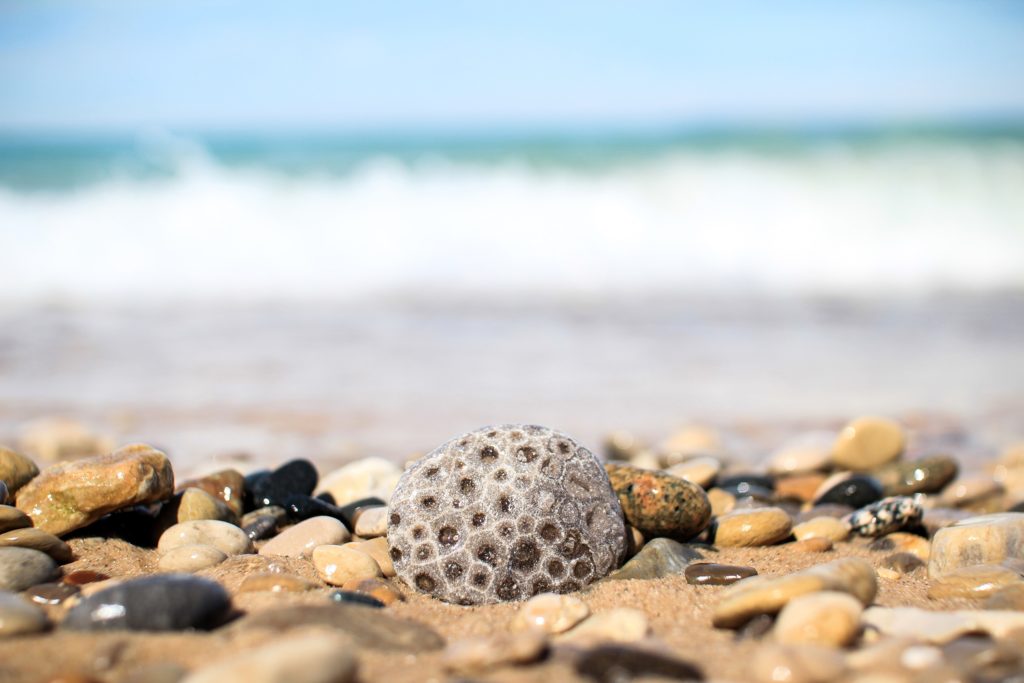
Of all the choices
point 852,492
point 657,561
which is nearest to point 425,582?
point 657,561

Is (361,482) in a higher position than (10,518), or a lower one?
lower

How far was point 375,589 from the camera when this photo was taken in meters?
3.11

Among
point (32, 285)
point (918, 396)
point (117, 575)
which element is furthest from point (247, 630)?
point (32, 285)

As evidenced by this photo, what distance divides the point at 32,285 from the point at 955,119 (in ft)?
69.9

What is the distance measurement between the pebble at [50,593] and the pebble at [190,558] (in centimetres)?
39

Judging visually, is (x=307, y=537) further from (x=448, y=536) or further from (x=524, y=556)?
(x=524, y=556)

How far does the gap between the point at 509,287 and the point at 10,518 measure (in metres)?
8.98

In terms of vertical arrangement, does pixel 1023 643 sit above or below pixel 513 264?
below

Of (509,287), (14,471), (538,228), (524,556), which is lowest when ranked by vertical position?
(524,556)

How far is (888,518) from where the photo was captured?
3.99m

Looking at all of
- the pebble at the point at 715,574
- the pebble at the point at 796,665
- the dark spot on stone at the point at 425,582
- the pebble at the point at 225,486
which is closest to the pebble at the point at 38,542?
the pebble at the point at 225,486

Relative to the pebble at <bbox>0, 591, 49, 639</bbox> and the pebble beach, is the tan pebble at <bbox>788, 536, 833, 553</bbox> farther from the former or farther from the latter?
the pebble at <bbox>0, 591, 49, 639</bbox>

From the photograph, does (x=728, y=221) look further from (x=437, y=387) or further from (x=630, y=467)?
(x=630, y=467)

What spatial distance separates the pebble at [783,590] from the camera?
271 centimetres
